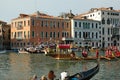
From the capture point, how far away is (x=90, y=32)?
56.1 m

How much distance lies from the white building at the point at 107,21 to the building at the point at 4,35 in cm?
1440

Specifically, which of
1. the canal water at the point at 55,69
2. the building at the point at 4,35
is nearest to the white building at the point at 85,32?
the building at the point at 4,35

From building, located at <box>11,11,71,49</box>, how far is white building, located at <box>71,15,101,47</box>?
1003 mm

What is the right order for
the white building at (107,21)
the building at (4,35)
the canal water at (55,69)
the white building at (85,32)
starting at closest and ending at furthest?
the canal water at (55,69), the white building at (85,32), the building at (4,35), the white building at (107,21)

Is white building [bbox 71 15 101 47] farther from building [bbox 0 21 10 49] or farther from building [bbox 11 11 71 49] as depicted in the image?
building [bbox 0 21 10 49]

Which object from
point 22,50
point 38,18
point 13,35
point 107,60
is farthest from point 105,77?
point 13,35

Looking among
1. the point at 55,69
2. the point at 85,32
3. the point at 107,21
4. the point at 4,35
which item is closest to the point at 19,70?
the point at 55,69

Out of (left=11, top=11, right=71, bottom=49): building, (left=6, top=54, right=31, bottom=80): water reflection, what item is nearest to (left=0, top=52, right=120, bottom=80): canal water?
(left=6, top=54, right=31, bottom=80): water reflection

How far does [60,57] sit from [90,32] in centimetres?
2857

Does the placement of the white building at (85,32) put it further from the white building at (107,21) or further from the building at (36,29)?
the white building at (107,21)

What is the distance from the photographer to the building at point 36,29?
1983 inches

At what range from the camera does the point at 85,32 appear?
55.4 meters

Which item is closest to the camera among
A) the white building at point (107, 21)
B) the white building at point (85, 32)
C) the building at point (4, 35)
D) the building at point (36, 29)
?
the building at point (36, 29)

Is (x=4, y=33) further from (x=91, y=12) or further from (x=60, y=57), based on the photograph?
(x=60, y=57)
